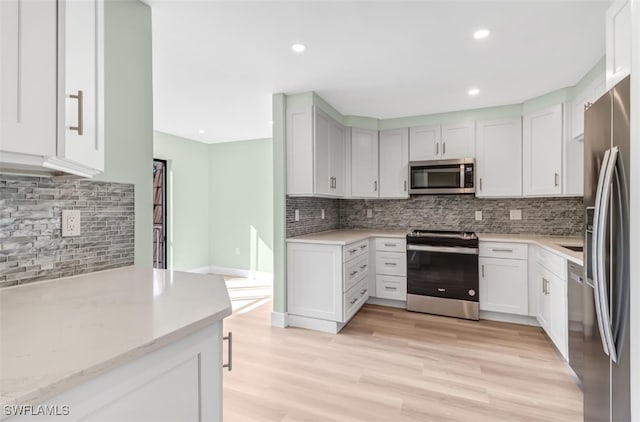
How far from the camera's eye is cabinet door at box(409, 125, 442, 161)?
3750 millimetres

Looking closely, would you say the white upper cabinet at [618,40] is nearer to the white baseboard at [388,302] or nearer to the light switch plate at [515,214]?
the light switch plate at [515,214]

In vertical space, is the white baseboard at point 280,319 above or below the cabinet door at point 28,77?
below

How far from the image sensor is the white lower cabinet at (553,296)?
230 centimetres

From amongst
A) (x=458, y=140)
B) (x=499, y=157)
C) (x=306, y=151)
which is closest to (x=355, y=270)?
(x=306, y=151)

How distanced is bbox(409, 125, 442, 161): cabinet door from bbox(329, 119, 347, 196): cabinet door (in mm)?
883

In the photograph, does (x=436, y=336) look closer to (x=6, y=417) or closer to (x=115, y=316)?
(x=115, y=316)

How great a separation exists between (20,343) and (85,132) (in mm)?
626

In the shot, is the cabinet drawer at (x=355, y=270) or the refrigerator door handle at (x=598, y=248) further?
the cabinet drawer at (x=355, y=270)

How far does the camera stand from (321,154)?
3.30 meters

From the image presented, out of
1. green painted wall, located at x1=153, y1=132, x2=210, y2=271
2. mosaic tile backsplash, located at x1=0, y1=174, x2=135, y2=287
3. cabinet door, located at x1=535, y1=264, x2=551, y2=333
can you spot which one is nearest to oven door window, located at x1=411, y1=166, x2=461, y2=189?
cabinet door, located at x1=535, y1=264, x2=551, y2=333

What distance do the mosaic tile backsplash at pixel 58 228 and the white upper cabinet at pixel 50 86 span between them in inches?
13.5

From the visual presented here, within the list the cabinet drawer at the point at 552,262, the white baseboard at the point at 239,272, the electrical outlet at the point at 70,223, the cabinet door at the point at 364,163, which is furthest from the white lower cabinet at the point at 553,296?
the white baseboard at the point at 239,272

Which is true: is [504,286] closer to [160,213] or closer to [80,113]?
[80,113]

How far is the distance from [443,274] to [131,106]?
10.6ft
